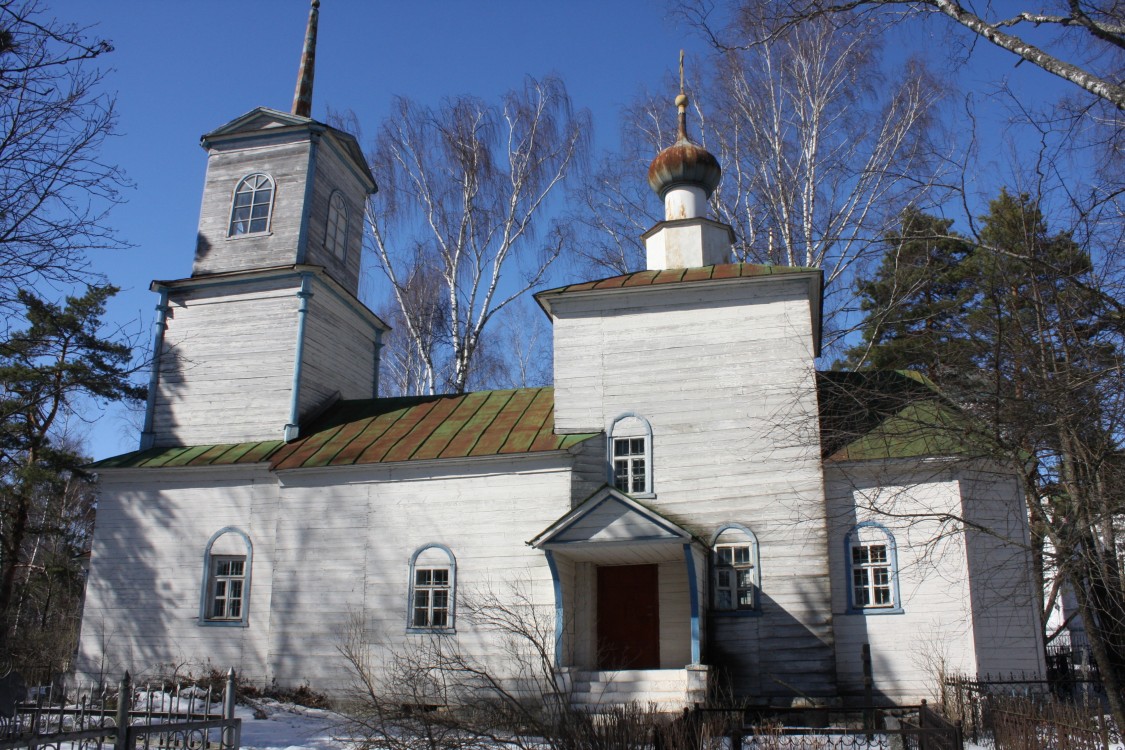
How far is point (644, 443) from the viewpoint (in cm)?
1380

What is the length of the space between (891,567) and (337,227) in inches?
481

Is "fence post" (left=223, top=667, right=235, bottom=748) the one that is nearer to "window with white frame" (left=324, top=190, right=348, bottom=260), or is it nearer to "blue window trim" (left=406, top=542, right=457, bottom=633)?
"blue window trim" (left=406, top=542, right=457, bottom=633)

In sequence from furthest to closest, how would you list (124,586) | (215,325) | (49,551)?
(49,551) → (215,325) → (124,586)

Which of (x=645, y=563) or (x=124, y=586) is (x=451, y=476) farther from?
(x=124, y=586)

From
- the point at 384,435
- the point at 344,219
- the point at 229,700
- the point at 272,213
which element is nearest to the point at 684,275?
the point at 384,435

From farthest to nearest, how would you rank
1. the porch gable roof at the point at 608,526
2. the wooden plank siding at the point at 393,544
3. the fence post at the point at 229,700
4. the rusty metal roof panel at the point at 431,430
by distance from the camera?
the rusty metal roof panel at the point at 431,430 → the wooden plank siding at the point at 393,544 → the porch gable roof at the point at 608,526 → the fence post at the point at 229,700

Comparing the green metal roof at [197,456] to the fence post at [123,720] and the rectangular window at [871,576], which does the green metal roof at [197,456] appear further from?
the rectangular window at [871,576]

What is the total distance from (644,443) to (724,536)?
6.01 ft

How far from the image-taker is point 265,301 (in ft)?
54.4

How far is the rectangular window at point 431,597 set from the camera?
13.6 metres

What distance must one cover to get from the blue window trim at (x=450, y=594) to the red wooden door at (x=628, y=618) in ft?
7.07

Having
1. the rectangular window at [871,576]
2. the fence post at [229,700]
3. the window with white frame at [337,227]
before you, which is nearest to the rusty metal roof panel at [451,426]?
the window with white frame at [337,227]

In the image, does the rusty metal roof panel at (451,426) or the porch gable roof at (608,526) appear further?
the rusty metal roof panel at (451,426)

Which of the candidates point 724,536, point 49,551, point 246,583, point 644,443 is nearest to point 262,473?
point 246,583
